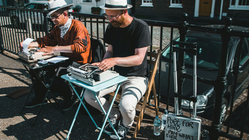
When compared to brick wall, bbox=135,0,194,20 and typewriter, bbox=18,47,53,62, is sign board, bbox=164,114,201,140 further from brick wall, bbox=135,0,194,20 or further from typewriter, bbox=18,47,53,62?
brick wall, bbox=135,0,194,20

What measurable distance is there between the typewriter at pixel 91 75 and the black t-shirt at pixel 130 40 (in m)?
0.49

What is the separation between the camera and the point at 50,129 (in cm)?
324

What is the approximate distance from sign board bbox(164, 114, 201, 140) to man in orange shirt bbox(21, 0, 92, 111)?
182 cm

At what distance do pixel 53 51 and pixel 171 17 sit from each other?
18423 millimetres

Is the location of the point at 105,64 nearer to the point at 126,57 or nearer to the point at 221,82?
the point at 126,57

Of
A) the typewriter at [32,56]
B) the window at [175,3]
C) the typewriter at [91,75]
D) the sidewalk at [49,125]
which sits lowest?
the sidewalk at [49,125]

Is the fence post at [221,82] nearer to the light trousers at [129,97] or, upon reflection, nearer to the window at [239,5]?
the light trousers at [129,97]

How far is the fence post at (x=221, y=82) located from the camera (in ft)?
8.12

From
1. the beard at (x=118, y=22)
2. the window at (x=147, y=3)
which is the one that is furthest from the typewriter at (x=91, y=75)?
the window at (x=147, y=3)

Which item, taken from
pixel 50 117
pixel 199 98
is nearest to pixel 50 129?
pixel 50 117

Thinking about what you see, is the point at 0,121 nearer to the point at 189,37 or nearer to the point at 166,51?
the point at 166,51

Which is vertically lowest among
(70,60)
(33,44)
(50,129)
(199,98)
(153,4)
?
(50,129)

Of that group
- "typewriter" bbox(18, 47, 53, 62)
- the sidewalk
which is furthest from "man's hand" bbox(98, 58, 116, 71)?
"typewriter" bbox(18, 47, 53, 62)

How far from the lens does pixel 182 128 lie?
2408mm
